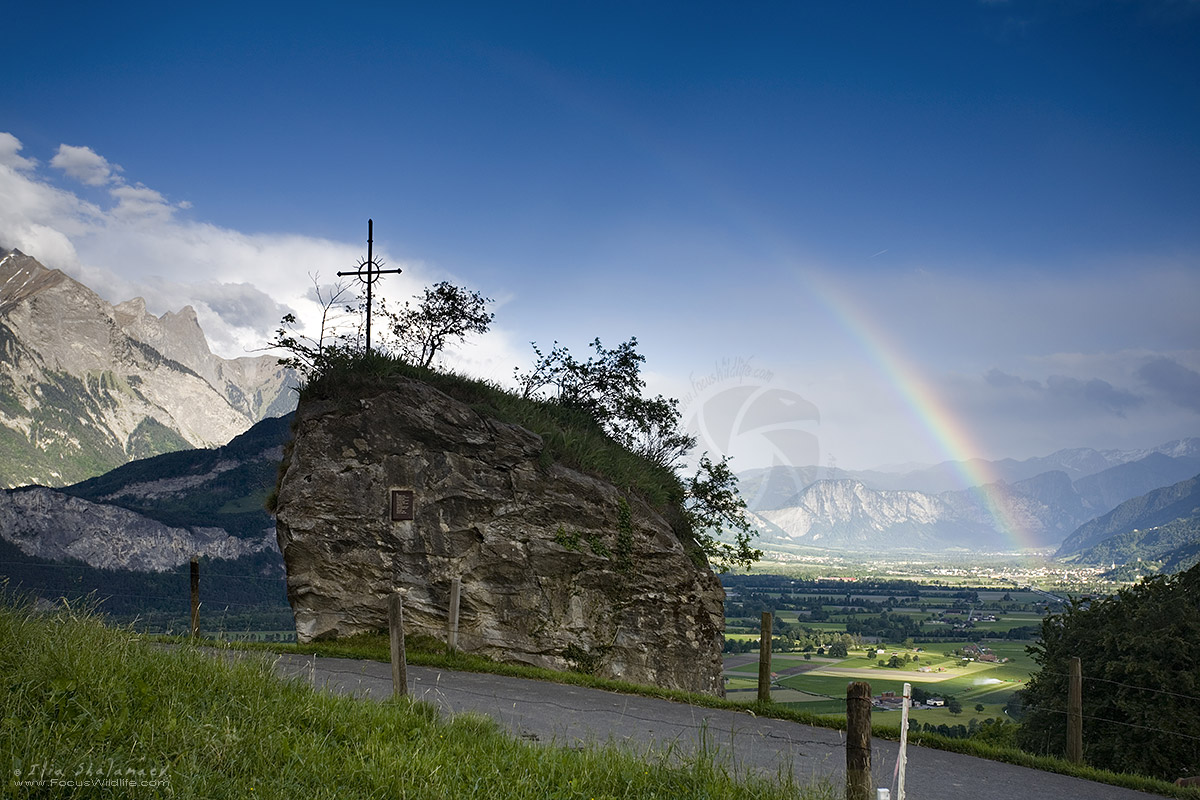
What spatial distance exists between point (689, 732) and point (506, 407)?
12.9 metres

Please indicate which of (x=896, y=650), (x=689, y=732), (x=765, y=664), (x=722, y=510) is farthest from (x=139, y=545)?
(x=689, y=732)

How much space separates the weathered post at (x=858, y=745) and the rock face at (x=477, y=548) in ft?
A: 39.4

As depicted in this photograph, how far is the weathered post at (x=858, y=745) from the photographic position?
21.8 ft

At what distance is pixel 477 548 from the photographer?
733 inches

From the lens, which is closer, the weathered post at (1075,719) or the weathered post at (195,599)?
the weathered post at (1075,719)

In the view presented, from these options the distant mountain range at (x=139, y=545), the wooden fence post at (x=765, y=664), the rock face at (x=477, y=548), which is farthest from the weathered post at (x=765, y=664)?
the distant mountain range at (x=139, y=545)

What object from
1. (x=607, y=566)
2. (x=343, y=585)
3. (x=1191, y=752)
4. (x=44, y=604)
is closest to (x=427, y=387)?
(x=343, y=585)

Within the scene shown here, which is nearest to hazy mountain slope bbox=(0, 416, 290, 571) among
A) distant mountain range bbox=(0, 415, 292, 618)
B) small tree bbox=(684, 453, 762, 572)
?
distant mountain range bbox=(0, 415, 292, 618)

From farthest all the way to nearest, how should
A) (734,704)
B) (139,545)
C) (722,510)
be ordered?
(139,545)
(722,510)
(734,704)

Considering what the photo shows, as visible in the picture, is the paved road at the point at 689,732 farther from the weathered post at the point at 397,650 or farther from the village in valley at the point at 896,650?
the village in valley at the point at 896,650

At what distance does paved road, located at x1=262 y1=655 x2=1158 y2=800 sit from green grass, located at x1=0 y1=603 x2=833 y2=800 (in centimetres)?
83

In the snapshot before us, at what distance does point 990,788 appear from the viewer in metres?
9.62

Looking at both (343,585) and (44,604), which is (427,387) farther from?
(44,604)

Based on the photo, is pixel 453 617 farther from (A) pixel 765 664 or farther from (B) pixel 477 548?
(A) pixel 765 664
